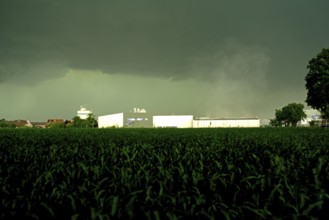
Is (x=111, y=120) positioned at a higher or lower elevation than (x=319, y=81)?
lower

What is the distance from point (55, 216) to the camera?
136 inches

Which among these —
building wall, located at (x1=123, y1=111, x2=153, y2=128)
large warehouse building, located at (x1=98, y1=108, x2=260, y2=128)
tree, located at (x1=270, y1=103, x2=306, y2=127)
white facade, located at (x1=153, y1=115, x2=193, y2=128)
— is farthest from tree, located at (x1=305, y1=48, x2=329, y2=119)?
tree, located at (x1=270, y1=103, x2=306, y2=127)

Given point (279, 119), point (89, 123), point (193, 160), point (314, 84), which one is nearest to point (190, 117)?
point (89, 123)

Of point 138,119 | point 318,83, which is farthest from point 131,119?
point 318,83

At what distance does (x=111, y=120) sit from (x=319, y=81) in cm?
9603

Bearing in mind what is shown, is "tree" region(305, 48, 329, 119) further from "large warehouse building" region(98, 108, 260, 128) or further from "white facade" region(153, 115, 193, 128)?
"white facade" region(153, 115, 193, 128)

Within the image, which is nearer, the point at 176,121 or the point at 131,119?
the point at 176,121

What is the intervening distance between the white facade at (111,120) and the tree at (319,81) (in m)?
81.4

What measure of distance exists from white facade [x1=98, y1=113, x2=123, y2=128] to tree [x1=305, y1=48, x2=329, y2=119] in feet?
267

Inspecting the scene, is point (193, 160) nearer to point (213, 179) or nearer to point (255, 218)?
point (213, 179)

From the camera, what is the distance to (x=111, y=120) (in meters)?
149

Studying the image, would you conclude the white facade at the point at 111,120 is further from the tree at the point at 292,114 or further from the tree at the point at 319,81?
the tree at the point at 319,81

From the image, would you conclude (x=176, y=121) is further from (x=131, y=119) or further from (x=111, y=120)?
(x=111, y=120)

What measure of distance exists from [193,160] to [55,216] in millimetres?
4130
